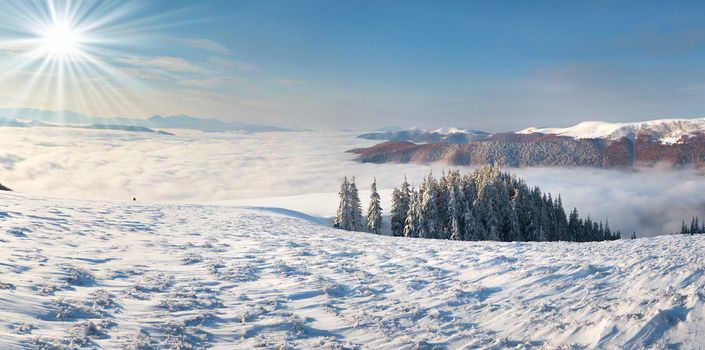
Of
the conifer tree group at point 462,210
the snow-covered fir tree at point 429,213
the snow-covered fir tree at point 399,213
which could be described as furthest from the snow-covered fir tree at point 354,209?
the snow-covered fir tree at point 429,213

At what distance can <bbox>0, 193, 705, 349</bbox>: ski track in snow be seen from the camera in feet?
24.1

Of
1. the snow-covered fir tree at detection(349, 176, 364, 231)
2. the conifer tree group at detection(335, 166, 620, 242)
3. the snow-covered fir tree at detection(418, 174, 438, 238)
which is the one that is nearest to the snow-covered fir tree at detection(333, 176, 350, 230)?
the conifer tree group at detection(335, 166, 620, 242)

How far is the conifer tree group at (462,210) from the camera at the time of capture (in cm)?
5556

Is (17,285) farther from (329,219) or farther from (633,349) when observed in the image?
(329,219)

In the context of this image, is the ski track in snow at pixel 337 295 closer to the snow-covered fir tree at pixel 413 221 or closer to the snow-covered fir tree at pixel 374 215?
the snow-covered fir tree at pixel 413 221

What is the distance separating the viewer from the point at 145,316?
8047mm

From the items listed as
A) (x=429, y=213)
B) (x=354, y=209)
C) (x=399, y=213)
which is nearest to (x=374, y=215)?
(x=354, y=209)

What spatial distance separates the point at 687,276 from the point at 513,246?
7.07 metres

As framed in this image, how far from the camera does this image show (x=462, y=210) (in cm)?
5706

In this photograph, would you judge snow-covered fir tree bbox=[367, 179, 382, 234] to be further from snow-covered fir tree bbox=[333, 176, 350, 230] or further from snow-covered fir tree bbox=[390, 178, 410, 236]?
snow-covered fir tree bbox=[333, 176, 350, 230]

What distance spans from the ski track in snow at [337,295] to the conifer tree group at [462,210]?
39.4m

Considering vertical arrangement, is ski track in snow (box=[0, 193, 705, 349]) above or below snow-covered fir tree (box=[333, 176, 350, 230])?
above

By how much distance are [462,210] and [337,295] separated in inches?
1956

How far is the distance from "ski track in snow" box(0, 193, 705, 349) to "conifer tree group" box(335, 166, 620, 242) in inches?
1552
